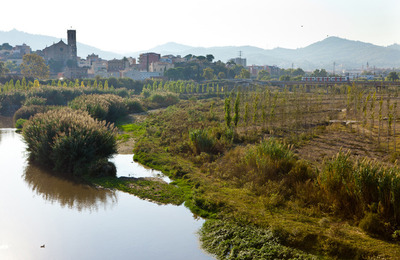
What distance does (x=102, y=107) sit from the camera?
32500mm

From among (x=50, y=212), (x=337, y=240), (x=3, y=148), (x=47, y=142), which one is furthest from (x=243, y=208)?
(x=3, y=148)

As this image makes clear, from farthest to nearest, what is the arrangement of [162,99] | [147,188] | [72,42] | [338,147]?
1. [72,42]
2. [162,99]
3. [338,147]
4. [147,188]

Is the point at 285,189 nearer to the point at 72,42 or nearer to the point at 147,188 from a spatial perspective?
the point at 147,188

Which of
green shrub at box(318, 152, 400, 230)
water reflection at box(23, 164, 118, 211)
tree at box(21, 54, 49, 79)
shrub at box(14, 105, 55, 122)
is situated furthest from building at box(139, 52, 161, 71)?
green shrub at box(318, 152, 400, 230)

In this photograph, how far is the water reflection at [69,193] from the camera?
48.2 ft

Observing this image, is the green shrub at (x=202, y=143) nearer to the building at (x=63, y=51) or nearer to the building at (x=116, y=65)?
the building at (x=116, y=65)

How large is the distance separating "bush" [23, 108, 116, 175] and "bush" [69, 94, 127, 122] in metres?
8.34

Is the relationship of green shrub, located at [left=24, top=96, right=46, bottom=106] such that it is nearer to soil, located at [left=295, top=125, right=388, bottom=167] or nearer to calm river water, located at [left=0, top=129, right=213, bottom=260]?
calm river water, located at [left=0, top=129, right=213, bottom=260]

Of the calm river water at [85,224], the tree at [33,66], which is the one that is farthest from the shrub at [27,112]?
the tree at [33,66]

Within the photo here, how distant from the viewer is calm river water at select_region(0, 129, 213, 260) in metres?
10.9

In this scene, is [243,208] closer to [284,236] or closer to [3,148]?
[284,236]

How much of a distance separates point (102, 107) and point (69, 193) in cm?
1751

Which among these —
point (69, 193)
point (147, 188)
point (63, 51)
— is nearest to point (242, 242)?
point (147, 188)

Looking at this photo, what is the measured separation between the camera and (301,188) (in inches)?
524
